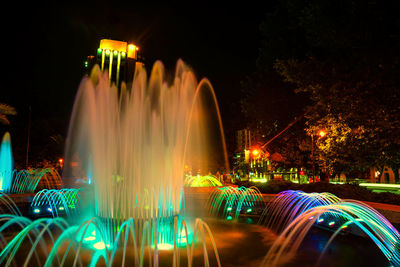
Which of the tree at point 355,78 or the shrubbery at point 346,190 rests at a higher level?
the tree at point 355,78

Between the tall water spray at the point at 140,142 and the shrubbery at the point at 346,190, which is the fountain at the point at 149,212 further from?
the shrubbery at the point at 346,190

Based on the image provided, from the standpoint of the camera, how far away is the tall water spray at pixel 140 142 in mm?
8258

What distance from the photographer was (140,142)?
973 centimetres

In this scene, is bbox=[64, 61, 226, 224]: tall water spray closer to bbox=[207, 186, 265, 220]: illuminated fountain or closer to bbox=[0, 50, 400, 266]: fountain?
bbox=[0, 50, 400, 266]: fountain

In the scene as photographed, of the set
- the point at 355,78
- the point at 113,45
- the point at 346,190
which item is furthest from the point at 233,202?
the point at 113,45

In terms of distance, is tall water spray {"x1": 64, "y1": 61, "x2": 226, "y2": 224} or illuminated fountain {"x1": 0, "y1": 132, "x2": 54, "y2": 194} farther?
illuminated fountain {"x1": 0, "y1": 132, "x2": 54, "y2": 194}

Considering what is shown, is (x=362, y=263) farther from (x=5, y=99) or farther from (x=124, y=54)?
(x=5, y=99)

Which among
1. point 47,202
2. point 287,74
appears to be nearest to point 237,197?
point 287,74

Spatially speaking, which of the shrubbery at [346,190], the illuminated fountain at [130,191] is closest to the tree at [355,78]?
the shrubbery at [346,190]

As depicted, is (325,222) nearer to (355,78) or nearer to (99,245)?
(355,78)

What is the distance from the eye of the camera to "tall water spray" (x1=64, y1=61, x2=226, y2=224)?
8.26 metres

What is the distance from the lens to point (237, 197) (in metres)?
16.0

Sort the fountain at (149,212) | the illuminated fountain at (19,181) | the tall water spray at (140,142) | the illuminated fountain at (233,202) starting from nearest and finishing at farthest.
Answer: the fountain at (149,212), the tall water spray at (140,142), the illuminated fountain at (233,202), the illuminated fountain at (19,181)

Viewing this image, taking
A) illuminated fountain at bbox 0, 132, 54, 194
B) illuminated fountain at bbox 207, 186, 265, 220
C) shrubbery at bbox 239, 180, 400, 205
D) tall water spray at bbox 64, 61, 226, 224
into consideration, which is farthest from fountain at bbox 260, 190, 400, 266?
illuminated fountain at bbox 0, 132, 54, 194
